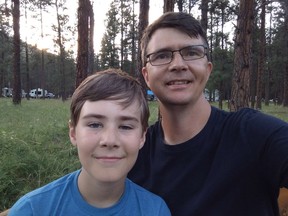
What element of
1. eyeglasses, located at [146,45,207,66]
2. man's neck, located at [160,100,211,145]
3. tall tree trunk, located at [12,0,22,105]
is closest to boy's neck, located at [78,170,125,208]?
man's neck, located at [160,100,211,145]

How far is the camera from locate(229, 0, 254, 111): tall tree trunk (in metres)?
6.99

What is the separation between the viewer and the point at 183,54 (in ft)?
7.30

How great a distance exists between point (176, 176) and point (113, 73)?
73cm

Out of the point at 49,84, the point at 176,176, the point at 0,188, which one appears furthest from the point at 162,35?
the point at 49,84

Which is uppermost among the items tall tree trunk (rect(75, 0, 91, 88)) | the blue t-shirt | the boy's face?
tall tree trunk (rect(75, 0, 91, 88))

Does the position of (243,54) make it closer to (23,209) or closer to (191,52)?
(191,52)

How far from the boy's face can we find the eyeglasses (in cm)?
64

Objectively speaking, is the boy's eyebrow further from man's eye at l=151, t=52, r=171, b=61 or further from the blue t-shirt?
man's eye at l=151, t=52, r=171, b=61

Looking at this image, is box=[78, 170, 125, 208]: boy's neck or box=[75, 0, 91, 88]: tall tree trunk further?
box=[75, 0, 91, 88]: tall tree trunk

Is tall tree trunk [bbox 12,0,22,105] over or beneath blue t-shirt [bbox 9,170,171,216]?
over

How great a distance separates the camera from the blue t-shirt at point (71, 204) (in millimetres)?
1649

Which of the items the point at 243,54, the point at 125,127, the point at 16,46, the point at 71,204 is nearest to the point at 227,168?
the point at 125,127

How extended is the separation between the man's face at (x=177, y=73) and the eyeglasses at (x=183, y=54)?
2cm

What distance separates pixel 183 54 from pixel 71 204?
1.14 m
